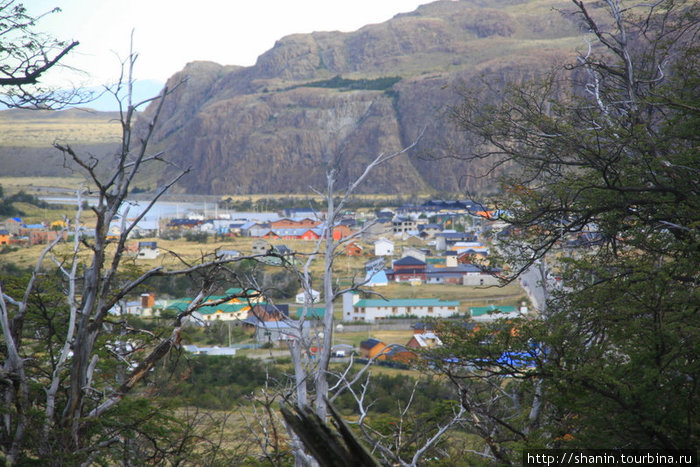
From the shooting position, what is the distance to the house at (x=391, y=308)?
92.3ft

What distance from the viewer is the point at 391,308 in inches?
1140

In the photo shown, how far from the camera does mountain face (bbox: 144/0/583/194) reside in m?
109

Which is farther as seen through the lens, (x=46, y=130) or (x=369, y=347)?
(x=46, y=130)

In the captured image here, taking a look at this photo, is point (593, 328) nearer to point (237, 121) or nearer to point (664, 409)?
point (664, 409)

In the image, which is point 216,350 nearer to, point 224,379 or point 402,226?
point 224,379

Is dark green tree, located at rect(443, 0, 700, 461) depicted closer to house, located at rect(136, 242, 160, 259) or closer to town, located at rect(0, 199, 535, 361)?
town, located at rect(0, 199, 535, 361)

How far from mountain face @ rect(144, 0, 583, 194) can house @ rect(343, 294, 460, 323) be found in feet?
193

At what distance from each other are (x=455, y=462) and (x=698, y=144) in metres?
4.41

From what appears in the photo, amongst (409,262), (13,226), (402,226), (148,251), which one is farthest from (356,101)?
(148,251)

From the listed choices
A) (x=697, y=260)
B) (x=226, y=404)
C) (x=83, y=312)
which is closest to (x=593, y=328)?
(x=697, y=260)

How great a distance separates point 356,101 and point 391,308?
95.0m

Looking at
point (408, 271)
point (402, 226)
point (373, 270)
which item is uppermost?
point (373, 270)

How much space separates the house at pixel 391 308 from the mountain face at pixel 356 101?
58.7 meters

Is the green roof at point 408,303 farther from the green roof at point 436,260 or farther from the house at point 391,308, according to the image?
the green roof at point 436,260
